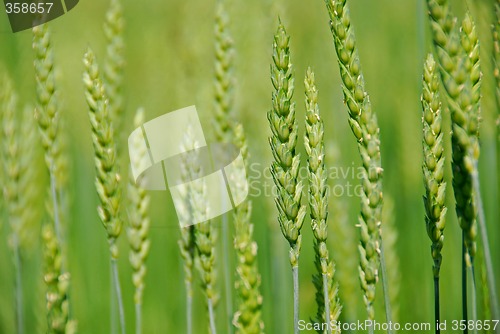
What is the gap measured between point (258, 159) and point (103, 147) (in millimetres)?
696

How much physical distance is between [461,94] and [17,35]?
3.57 ft

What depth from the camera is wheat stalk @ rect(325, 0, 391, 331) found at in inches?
27.8

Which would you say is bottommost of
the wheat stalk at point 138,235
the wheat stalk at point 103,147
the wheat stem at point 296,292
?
the wheat stem at point 296,292

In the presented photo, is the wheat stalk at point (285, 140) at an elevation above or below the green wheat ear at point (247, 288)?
above

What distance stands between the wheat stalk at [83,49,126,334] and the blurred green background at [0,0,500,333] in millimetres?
345

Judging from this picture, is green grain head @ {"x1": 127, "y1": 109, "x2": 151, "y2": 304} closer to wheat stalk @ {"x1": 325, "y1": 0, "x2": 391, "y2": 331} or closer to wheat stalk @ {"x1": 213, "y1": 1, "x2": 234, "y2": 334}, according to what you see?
wheat stalk @ {"x1": 213, "y1": 1, "x2": 234, "y2": 334}

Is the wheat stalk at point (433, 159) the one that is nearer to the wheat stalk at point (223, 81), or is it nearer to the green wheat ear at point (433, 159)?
the green wheat ear at point (433, 159)

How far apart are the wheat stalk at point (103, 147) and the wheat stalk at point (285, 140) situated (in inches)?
8.8

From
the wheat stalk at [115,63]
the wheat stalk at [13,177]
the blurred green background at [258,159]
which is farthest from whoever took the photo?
the blurred green background at [258,159]

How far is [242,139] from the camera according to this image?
0.91m

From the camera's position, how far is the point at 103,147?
775 millimetres

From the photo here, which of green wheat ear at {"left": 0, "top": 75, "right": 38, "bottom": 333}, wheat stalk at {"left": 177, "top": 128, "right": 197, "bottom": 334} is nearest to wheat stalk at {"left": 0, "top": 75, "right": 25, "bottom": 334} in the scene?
green wheat ear at {"left": 0, "top": 75, "right": 38, "bottom": 333}

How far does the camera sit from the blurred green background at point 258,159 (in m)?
1.24

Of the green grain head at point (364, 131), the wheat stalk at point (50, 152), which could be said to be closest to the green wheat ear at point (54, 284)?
the wheat stalk at point (50, 152)
